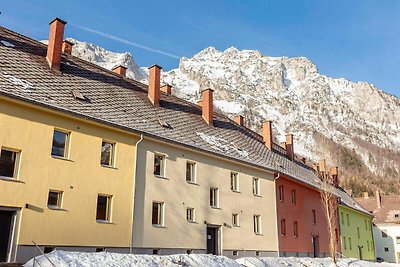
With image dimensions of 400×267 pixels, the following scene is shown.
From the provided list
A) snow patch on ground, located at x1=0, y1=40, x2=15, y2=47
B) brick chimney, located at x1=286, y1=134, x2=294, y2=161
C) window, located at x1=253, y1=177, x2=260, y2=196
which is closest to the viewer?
snow patch on ground, located at x1=0, y1=40, x2=15, y2=47

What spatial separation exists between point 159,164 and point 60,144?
6363 mm

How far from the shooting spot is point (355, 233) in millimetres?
51344

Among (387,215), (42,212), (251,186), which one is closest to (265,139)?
(251,186)

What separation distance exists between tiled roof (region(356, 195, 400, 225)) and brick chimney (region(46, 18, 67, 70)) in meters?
62.4

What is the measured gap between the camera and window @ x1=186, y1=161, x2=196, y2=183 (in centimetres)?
2548

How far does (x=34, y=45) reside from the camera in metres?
23.8

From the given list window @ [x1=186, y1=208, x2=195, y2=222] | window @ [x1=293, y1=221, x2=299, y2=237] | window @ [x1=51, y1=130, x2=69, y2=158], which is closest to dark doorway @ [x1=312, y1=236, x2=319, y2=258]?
window @ [x1=293, y1=221, x2=299, y2=237]

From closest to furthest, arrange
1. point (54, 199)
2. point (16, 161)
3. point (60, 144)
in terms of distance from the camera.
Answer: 1. point (16, 161)
2. point (54, 199)
3. point (60, 144)

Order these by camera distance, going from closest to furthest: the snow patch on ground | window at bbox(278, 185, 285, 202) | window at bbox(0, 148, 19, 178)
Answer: window at bbox(0, 148, 19, 178) → the snow patch on ground → window at bbox(278, 185, 285, 202)

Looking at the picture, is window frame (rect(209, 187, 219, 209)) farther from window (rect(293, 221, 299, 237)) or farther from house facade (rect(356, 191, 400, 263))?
house facade (rect(356, 191, 400, 263))

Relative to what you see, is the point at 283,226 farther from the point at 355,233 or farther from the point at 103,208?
the point at 355,233

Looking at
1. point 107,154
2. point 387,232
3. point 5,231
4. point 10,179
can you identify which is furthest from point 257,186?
point 387,232

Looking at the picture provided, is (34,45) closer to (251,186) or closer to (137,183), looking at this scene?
(137,183)

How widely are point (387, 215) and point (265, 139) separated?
4235 centimetres
